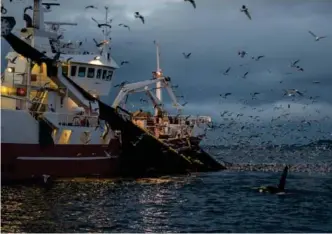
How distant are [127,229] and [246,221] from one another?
6462mm

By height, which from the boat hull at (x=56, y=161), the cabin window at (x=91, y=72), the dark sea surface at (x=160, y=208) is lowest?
the dark sea surface at (x=160, y=208)

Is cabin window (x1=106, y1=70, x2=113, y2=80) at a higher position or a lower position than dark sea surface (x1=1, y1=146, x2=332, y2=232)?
higher

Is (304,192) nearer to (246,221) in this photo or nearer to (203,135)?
(246,221)

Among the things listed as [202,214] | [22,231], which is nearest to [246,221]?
[202,214]

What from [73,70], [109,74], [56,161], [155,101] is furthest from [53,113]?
[155,101]

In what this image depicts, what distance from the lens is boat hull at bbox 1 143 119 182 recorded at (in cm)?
3938

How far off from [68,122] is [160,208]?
16.1m

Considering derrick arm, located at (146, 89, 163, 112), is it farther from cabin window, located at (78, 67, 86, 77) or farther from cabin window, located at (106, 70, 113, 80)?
cabin window, located at (78, 67, 86, 77)

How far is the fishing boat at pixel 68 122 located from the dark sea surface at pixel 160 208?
2594 mm

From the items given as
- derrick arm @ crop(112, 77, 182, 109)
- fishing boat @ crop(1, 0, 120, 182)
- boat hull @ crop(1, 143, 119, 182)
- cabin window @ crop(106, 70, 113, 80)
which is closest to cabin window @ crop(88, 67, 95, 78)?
fishing boat @ crop(1, 0, 120, 182)

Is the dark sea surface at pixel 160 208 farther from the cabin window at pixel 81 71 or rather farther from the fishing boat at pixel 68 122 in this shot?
the cabin window at pixel 81 71

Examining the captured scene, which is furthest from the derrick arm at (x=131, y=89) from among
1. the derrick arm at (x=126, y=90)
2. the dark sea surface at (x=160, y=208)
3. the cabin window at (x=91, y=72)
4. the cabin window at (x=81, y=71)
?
the dark sea surface at (x=160, y=208)

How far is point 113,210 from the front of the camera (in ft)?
101

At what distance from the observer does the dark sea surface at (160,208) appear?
26734mm
